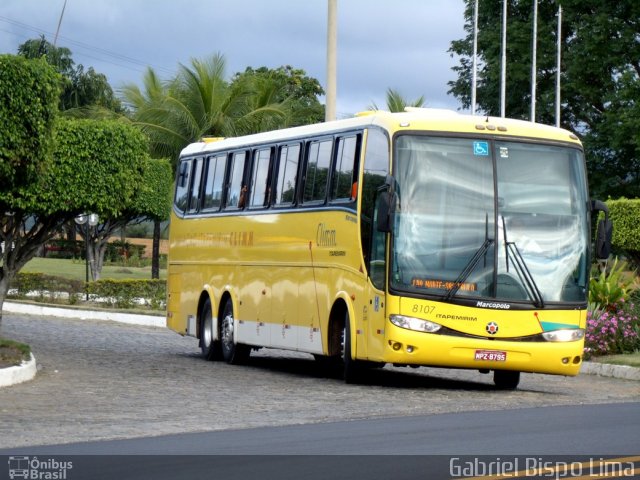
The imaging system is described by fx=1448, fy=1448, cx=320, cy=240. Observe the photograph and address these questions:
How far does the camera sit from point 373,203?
1922 centimetres

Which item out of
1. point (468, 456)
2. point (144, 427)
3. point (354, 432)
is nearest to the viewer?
point (468, 456)

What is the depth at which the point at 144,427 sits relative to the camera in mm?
14086

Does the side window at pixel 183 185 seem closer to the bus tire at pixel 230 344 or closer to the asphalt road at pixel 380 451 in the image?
the bus tire at pixel 230 344

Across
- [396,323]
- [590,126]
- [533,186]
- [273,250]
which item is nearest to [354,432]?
[396,323]

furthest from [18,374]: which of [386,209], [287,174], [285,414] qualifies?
[287,174]

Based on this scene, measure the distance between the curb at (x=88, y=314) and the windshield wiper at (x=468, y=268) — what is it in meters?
22.0

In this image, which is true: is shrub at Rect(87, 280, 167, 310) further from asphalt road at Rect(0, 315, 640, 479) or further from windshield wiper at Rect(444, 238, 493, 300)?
windshield wiper at Rect(444, 238, 493, 300)

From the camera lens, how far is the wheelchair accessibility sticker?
757 inches

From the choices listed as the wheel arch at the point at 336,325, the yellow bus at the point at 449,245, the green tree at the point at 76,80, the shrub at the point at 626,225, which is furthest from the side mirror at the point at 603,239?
the green tree at the point at 76,80

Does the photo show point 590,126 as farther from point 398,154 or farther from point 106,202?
point 398,154

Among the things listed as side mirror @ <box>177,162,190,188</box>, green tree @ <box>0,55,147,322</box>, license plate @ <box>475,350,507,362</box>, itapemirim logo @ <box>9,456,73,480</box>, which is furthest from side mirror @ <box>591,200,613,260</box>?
green tree @ <box>0,55,147,322</box>

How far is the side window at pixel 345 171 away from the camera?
1992 cm

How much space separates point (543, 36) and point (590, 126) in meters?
4.66

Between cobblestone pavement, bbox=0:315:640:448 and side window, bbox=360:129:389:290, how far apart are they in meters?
1.64
